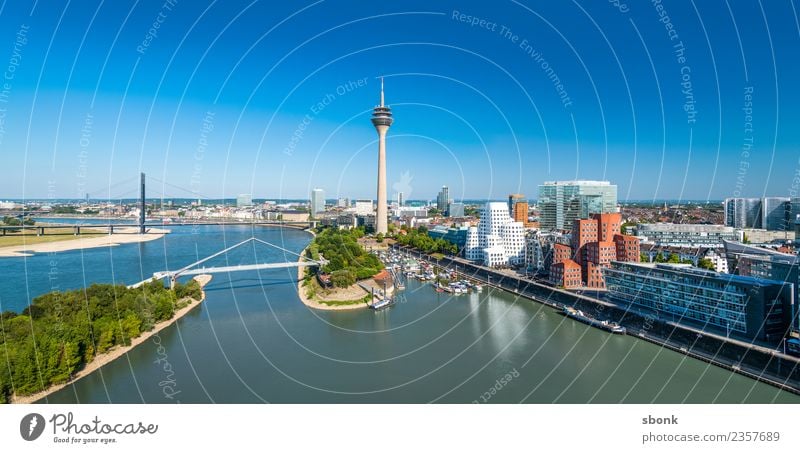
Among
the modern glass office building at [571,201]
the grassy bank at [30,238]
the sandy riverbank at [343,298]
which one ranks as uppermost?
the modern glass office building at [571,201]

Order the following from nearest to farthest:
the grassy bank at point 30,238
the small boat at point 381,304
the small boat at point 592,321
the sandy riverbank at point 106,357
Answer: the sandy riverbank at point 106,357 < the small boat at point 592,321 < the small boat at point 381,304 < the grassy bank at point 30,238

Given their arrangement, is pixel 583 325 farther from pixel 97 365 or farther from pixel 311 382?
pixel 97 365

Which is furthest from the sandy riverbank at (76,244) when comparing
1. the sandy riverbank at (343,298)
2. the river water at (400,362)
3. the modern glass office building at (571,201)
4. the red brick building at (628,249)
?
the modern glass office building at (571,201)

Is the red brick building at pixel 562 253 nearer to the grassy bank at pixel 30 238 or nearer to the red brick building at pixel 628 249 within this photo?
the red brick building at pixel 628 249

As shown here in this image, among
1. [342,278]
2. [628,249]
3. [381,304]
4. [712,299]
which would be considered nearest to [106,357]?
[381,304]

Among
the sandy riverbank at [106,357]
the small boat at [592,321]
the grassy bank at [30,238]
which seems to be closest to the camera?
the sandy riverbank at [106,357]

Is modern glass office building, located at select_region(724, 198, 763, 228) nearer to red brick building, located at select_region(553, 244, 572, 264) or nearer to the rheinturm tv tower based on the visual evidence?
red brick building, located at select_region(553, 244, 572, 264)

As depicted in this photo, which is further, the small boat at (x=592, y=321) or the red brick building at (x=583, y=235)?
the red brick building at (x=583, y=235)
